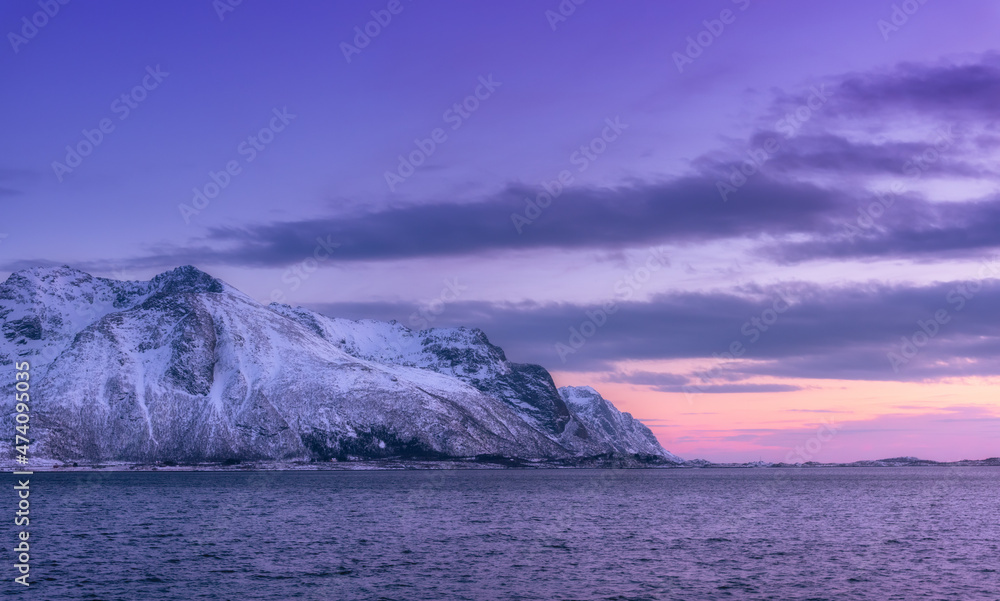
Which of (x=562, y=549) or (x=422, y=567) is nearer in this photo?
(x=422, y=567)

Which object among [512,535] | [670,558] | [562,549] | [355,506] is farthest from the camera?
[355,506]

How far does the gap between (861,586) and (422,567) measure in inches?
1508

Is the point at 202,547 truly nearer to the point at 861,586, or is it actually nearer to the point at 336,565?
the point at 336,565

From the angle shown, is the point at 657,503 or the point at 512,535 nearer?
the point at 512,535

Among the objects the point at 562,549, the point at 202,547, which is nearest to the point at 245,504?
the point at 202,547

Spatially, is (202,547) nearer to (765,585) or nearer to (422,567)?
(422,567)

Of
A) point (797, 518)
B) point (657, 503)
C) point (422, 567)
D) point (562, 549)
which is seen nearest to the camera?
point (422, 567)

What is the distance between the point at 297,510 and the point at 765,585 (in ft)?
340

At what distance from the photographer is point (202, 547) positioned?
321ft

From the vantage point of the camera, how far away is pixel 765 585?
71750mm

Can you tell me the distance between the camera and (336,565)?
83000mm

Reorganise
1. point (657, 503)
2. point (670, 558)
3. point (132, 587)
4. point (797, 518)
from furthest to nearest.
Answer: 1. point (657, 503)
2. point (797, 518)
3. point (670, 558)
4. point (132, 587)

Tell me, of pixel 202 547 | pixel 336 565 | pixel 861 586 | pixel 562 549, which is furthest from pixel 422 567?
pixel 861 586

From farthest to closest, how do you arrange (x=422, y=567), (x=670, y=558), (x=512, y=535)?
(x=512, y=535) → (x=670, y=558) → (x=422, y=567)
